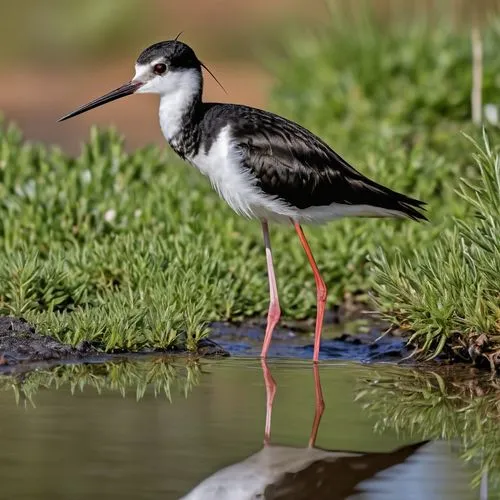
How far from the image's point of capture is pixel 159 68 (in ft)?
24.5

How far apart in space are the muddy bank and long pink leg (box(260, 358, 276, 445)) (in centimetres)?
62

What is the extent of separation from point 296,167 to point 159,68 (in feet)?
3.22

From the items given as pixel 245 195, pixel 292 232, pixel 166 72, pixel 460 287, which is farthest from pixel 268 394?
pixel 292 232

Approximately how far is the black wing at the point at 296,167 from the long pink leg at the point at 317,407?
3.70ft

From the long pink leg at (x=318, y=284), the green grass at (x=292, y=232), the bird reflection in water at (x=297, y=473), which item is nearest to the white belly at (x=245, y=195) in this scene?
the long pink leg at (x=318, y=284)

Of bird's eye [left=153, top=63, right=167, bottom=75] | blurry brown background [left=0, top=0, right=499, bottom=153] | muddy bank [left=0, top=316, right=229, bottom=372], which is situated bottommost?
muddy bank [left=0, top=316, right=229, bottom=372]

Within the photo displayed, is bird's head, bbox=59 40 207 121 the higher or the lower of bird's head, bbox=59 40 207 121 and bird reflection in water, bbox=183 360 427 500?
the higher

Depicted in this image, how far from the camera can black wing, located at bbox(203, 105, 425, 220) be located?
7.20 metres

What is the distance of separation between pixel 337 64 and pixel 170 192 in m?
3.78

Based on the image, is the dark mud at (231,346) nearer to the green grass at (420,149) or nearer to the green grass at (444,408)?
the green grass at (420,149)

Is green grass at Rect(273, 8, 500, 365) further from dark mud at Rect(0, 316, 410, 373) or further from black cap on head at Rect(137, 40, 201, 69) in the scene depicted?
black cap on head at Rect(137, 40, 201, 69)

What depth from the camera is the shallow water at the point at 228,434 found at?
14.4ft

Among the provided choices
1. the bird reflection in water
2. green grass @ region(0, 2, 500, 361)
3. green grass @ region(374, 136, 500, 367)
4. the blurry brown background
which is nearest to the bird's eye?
green grass @ region(0, 2, 500, 361)

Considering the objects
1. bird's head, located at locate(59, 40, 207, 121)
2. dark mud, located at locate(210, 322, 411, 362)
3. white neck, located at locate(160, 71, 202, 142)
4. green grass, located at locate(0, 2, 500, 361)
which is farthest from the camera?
bird's head, located at locate(59, 40, 207, 121)
